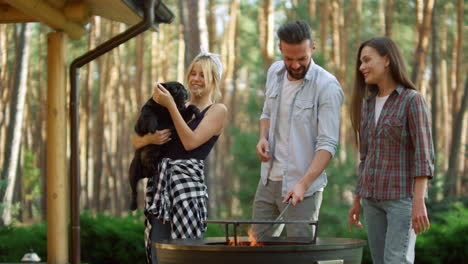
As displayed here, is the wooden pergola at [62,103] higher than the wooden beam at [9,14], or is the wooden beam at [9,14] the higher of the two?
the wooden beam at [9,14]

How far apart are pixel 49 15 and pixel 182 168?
83.9 inches

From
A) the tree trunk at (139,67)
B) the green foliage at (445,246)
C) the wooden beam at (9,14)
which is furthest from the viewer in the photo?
the tree trunk at (139,67)

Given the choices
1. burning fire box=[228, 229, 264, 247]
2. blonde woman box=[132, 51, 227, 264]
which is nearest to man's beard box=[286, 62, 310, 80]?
blonde woman box=[132, 51, 227, 264]

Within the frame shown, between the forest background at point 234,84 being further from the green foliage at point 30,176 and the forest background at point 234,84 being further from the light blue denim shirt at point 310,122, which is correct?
the light blue denim shirt at point 310,122

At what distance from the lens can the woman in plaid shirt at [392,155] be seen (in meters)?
2.72

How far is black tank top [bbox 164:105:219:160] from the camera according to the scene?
10.9 feet

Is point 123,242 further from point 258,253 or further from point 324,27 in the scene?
point 324,27

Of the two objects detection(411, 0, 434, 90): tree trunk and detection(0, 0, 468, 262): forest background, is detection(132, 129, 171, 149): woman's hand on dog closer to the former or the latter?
detection(0, 0, 468, 262): forest background

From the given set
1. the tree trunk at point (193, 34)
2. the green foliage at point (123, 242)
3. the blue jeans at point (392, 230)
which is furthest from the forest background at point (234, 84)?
the blue jeans at point (392, 230)

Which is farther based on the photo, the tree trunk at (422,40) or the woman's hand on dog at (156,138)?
the tree trunk at (422,40)

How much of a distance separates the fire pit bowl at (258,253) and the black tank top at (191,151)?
613 mm

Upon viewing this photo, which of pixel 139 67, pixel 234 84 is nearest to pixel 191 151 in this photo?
pixel 139 67

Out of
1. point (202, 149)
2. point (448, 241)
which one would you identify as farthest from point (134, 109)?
point (202, 149)

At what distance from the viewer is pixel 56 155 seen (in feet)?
16.5
